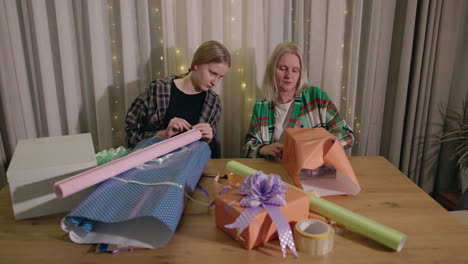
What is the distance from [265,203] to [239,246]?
0.12 meters

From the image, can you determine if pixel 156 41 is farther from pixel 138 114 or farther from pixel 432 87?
pixel 432 87

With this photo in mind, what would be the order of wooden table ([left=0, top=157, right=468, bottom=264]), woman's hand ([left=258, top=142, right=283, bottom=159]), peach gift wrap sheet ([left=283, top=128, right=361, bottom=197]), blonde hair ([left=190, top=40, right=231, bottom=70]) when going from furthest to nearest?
blonde hair ([left=190, top=40, right=231, bottom=70]) → woman's hand ([left=258, top=142, right=283, bottom=159]) → peach gift wrap sheet ([left=283, top=128, right=361, bottom=197]) → wooden table ([left=0, top=157, right=468, bottom=264])

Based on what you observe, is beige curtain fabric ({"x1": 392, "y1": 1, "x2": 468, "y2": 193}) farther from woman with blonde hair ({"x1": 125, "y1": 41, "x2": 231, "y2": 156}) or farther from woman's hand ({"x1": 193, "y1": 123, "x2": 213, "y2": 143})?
woman's hand ({"x1": 193, "y1": 123, "x2": 213, "y2": 143})

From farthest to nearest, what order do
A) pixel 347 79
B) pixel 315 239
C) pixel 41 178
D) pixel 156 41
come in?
pixel 347 79
pixel 156 41
pixel 41 178
pixel 315 239

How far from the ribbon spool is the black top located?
1.11 m

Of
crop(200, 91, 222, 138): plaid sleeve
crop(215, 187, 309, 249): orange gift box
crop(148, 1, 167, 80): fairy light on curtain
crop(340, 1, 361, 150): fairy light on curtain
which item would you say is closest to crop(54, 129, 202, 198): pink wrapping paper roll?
crop(215, 187, 309, 249): orange gift box

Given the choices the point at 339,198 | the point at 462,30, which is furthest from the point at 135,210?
the point at 462,30

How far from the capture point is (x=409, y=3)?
1823 millimetres

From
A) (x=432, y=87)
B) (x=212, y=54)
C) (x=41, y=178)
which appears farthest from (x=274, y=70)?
(x=41, y=178)

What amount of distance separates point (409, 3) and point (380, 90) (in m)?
0.51

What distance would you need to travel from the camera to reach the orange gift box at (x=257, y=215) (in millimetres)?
754

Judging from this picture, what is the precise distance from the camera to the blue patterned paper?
0.75 m

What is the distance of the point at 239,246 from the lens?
78cm

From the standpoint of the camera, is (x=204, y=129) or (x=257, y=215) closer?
(x=257, y=215)
